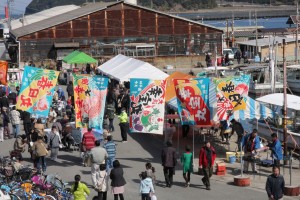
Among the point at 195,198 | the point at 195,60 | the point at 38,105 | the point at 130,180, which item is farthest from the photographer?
the point at 195,60

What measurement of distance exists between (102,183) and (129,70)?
55.6ft

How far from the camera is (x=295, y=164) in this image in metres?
22.8

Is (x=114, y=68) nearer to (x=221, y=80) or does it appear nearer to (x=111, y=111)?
(x=111, y=111)

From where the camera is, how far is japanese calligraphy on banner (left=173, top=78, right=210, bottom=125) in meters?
21.9

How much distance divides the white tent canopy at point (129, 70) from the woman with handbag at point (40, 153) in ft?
34.5

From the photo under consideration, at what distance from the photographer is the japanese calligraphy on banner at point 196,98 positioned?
21875 millimetres

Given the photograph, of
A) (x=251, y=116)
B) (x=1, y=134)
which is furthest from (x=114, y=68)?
(x=251, y=116)

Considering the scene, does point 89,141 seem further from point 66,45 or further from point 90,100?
point 66,45

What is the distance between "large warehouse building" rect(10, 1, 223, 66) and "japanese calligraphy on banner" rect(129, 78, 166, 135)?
34264 mm

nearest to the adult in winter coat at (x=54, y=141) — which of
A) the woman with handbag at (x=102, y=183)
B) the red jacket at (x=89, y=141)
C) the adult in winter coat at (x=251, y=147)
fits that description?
the red jacket at (x=89, y=141)

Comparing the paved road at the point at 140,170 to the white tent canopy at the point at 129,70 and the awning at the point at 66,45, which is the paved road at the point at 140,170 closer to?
the white tent canopy at the point at 129,70

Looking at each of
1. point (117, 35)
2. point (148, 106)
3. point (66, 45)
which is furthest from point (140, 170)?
point (117, 35)

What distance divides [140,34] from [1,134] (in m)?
33.8

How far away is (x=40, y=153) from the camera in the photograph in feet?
67.4
